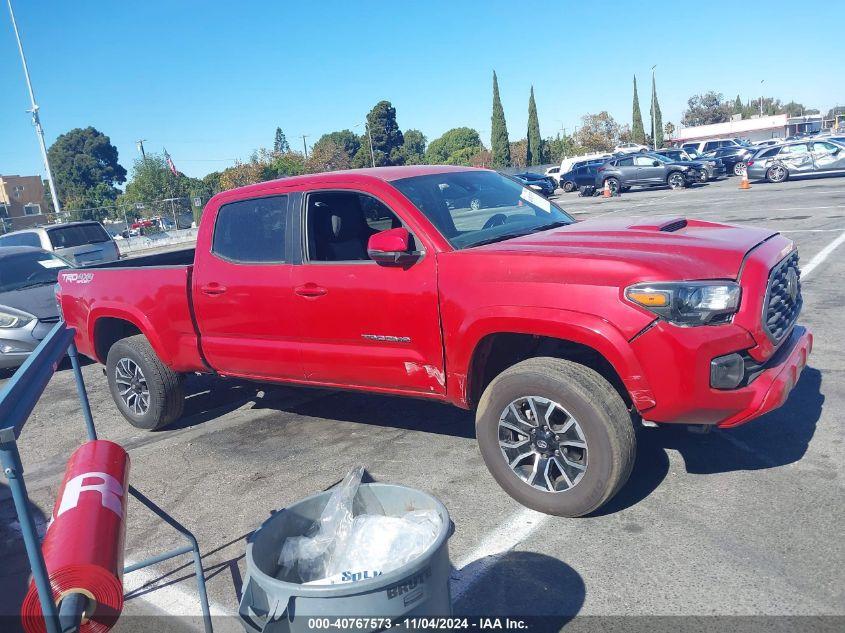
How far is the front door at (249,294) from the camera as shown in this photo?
16.0ft

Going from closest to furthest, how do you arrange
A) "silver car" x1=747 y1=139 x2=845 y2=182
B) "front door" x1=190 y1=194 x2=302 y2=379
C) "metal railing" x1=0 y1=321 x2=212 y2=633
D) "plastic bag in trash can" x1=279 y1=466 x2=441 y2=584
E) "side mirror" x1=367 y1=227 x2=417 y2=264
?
"metal railing" x1=0 y1=321 x2=212 y2=633 < "plastic bag in trash can" x1=279 y1=466 x2=441 y2=584 < "side mirror" x1=367 y1=227 x2=417 y2=264 < "front door" x1=190 y1=194 x2=302 y2=379 < "silver car" x1=747 y1=139 x2=845 y2=182

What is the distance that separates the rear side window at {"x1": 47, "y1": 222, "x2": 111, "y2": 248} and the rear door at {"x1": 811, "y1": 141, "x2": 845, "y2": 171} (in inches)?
917

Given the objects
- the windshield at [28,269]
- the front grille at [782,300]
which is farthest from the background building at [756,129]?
the front grille at [782,300]

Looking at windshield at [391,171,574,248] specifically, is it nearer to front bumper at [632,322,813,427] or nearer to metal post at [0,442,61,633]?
front bumper at [632,322,813,427]

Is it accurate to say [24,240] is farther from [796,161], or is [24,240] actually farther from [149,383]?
[796,161]

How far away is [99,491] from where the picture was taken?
2611 millimetres

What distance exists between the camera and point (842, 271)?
9195 millimetres

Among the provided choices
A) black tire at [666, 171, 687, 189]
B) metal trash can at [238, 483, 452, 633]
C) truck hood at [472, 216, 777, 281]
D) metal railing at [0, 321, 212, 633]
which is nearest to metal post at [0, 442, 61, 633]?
metal railing at [0, 321, 212, 633]

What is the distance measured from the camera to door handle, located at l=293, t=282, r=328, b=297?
4598mm

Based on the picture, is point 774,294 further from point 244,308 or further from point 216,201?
point 216,201

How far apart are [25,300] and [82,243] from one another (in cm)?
693

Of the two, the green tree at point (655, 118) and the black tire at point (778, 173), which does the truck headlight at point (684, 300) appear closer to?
the black tire at point (778, 173)

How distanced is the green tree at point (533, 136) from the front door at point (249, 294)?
7206cm

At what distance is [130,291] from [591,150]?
7682cm
